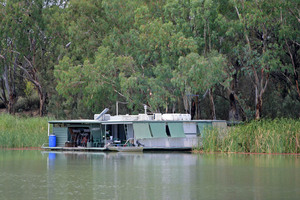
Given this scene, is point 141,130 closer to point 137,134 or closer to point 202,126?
point 137,134

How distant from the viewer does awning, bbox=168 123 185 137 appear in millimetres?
40122

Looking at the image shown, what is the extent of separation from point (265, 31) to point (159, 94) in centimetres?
954

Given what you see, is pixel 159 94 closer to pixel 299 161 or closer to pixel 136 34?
pixel 136 34

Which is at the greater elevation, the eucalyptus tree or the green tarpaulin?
the eucalyptus tree

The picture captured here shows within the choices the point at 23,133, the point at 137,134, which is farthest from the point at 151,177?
the point at 23,133

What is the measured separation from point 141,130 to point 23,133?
9.60 metres

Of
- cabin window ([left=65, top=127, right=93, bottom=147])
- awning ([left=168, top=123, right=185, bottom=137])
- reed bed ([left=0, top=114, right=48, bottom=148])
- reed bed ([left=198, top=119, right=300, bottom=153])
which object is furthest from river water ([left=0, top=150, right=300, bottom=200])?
reed bed ([left=0, top=114, right=48, bottom=148])

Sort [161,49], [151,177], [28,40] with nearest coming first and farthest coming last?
[151,177] < [161,49] < [28,40]

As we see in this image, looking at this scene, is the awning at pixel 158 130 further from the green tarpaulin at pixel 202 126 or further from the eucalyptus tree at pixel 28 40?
the eucalyptus tree at pixel 28 40

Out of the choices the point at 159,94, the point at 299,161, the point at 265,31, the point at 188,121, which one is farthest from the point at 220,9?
the point at 299,161

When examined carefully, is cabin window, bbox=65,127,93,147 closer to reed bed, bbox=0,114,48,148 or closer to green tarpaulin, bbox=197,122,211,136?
reed bed, bbox=0,114,48,148

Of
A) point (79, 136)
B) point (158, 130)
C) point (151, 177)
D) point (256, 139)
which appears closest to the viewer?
point (151, 177)

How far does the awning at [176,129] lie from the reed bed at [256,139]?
7.65ft

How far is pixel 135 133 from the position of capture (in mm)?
39688
